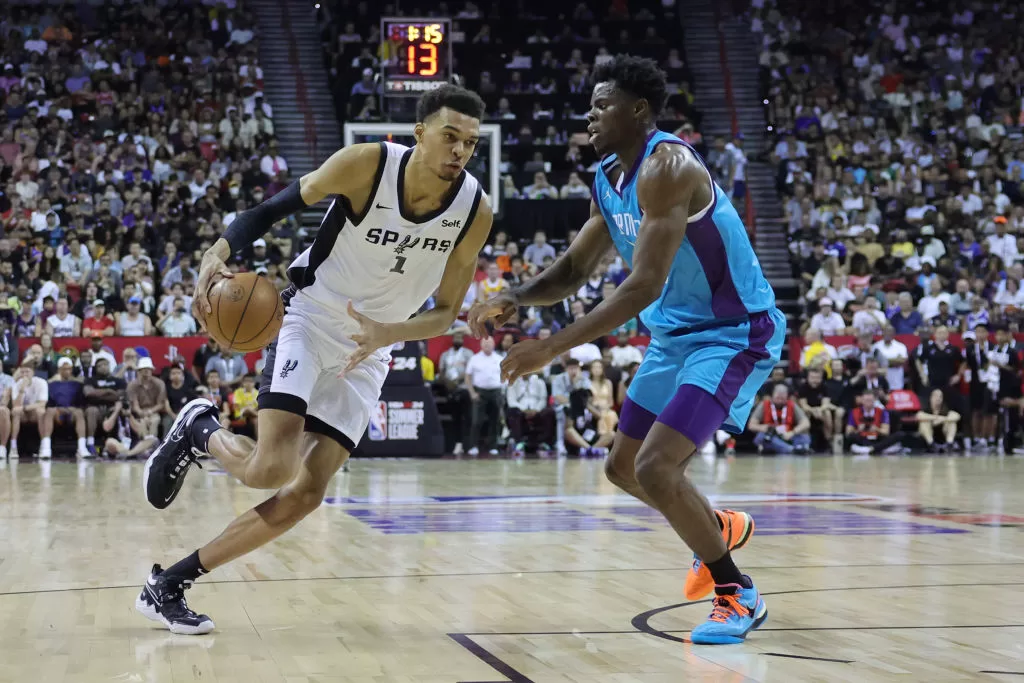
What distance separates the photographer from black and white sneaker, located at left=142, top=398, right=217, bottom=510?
16.8 feet

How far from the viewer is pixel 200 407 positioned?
17.4ft

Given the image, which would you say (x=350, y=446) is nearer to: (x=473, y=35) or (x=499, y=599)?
(x=499, y=599)

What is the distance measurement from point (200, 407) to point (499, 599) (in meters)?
1.49

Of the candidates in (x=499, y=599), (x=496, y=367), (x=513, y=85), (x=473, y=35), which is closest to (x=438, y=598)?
(x=499, y=599)

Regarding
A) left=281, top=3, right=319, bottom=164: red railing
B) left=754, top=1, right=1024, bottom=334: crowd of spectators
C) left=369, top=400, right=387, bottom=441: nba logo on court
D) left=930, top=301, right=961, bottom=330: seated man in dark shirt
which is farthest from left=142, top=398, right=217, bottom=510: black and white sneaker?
left=281, top=3, right=319, bottom=164: red railing

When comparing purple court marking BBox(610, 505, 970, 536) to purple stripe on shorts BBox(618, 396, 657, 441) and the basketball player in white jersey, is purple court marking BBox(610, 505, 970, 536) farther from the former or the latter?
the basketball player in white jersey

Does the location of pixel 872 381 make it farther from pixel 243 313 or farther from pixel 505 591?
pixel 243 313

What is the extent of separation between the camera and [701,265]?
481cm

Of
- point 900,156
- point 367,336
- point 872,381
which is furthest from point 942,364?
point 367,336

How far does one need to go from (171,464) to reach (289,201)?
1.24 metres

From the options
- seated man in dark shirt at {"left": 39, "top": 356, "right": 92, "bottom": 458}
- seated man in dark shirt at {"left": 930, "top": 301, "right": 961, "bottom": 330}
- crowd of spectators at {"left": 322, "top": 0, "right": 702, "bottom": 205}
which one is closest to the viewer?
seated man in dark shirt at {"left": 39, "top": 356, "right": 92, "bottom": 458}

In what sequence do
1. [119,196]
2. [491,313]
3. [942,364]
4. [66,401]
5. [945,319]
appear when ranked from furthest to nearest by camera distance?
1. [119,196]
2. [945,319]
3. [942,364]
4. [66,401]
5. [491,313]

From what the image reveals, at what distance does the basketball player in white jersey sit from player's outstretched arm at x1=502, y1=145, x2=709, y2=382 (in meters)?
0.78

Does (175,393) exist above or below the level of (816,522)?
above
